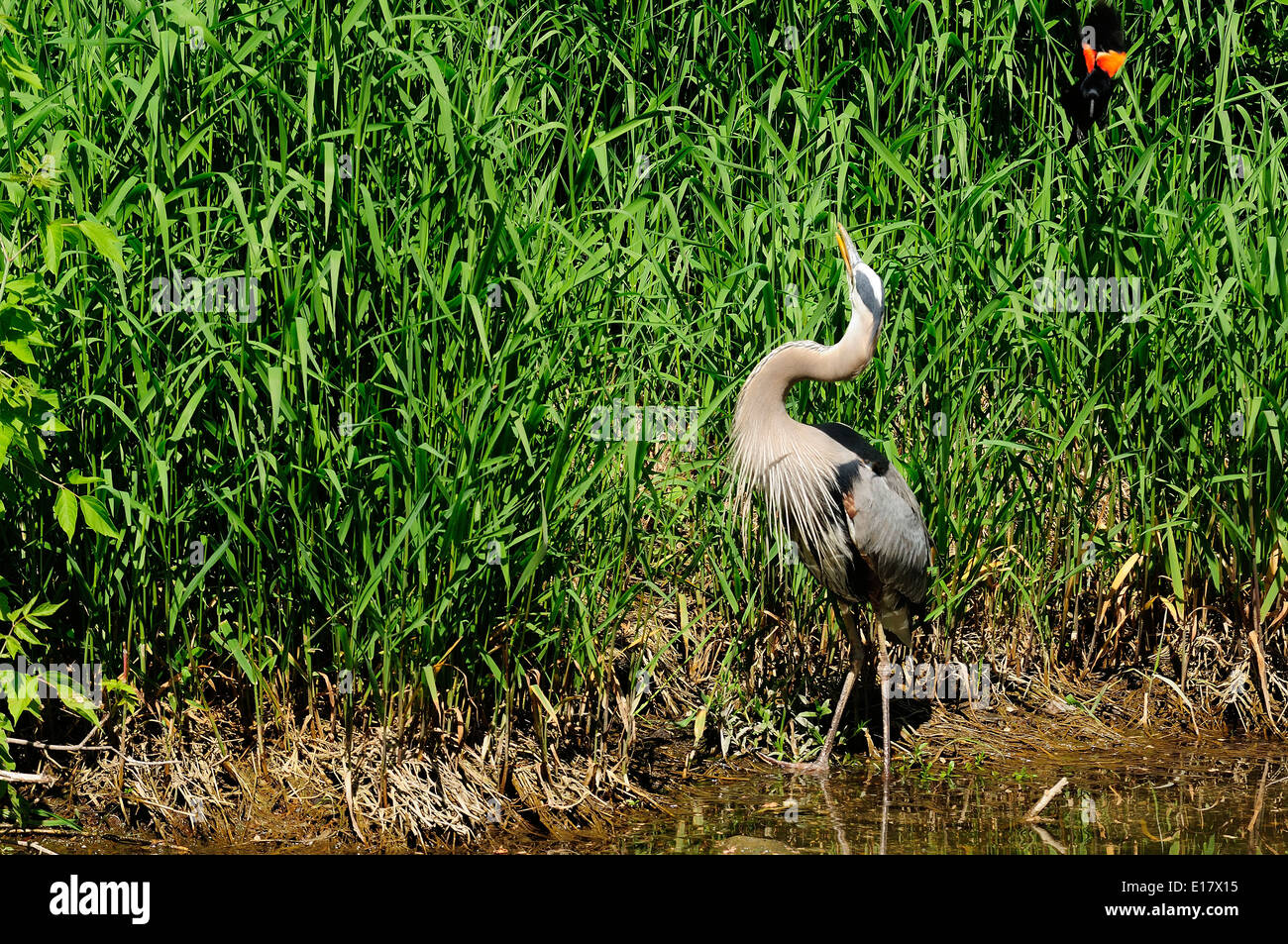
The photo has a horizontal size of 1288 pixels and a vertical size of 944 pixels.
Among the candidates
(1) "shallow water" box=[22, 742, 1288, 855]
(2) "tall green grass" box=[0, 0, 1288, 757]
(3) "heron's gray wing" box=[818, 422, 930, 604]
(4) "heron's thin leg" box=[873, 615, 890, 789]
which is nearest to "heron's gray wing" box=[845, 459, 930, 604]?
(3) "heron's gray wing" box=[818, 422, 930, 604]

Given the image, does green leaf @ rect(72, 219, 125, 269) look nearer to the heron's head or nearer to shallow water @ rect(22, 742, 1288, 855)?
shallow water @ rect(22, 742, 1288, 855)

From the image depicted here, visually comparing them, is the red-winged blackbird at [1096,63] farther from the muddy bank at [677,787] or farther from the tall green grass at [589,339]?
the muddy bank at [677,787]

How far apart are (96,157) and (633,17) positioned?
212cm

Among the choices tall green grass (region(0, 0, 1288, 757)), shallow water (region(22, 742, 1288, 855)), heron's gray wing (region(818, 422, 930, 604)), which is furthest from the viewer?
heron's gray wing (region(818, 422, 930, 604))

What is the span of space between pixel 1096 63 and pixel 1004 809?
2401mm

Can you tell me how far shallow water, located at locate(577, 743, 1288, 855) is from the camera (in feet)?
11.9

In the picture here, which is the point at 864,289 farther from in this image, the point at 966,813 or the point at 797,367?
the point at 966,813

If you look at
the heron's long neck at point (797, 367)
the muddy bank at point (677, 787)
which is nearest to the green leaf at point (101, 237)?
the muddy bank at point (677, 787)

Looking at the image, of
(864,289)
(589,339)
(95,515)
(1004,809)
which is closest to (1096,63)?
(864,289)

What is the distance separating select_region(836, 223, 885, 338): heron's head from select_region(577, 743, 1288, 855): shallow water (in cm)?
133

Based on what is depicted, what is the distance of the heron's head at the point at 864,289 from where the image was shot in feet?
12.1

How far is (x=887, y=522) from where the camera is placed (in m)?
4.09

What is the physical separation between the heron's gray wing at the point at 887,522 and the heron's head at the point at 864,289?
0.52 metres

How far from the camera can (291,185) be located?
329 centimetres
